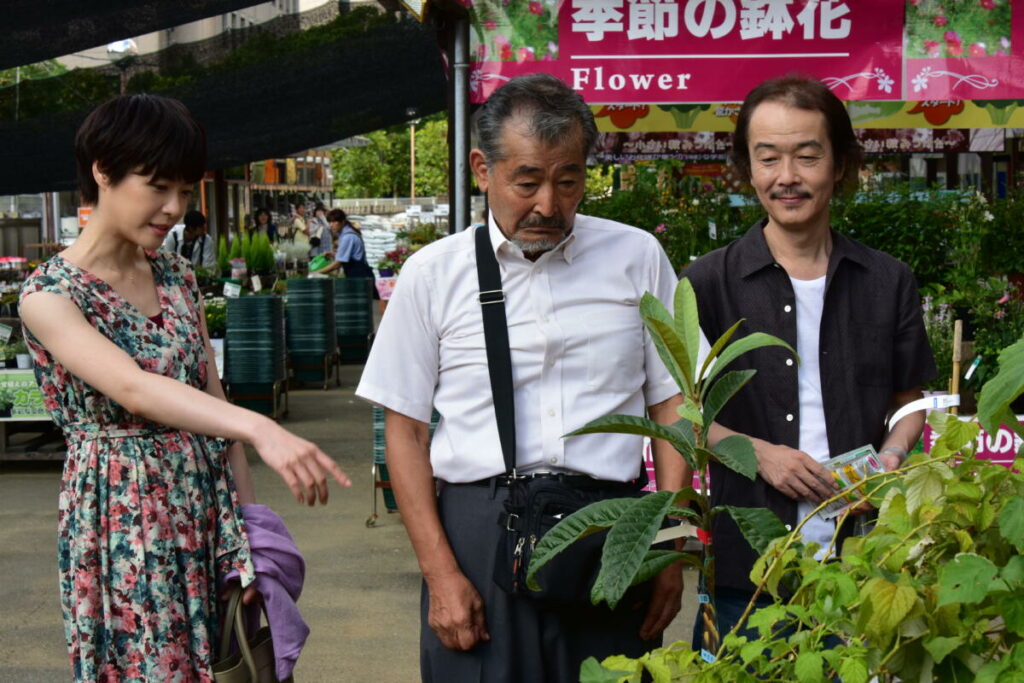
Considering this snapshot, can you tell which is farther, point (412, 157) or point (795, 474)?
point (412, 157)

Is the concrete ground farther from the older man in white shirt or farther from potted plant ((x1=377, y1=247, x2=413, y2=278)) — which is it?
potted plant ((x1=377, y1=247, x2=413, y2=278))

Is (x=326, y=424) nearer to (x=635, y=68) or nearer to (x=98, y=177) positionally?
(x=635, y=68)

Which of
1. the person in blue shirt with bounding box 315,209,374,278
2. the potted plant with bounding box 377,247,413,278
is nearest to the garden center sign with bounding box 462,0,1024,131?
the potted plant with bounding box 377,247,413,278

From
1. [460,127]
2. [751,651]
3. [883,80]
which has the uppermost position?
[883,80]

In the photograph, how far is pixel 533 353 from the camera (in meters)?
2.37

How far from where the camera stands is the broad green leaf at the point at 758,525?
5.73 ft

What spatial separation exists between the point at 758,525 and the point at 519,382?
710mm

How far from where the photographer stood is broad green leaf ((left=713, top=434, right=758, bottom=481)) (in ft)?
5.58

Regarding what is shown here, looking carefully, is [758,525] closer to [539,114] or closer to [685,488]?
[685,488]

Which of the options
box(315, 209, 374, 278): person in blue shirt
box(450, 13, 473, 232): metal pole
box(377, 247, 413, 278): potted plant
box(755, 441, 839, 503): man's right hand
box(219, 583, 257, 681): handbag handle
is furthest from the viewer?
box(315, 209, 374, 278): person in blue shirt

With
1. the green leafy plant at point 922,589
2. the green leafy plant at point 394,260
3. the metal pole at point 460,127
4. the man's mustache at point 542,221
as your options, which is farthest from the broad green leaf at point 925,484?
the green leafy plant at point 394,260

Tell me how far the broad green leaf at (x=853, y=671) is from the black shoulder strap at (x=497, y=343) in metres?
1.03

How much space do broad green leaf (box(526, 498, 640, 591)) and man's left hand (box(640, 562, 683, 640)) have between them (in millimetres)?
555

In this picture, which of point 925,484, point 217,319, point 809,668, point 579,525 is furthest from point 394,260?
point 809,668
